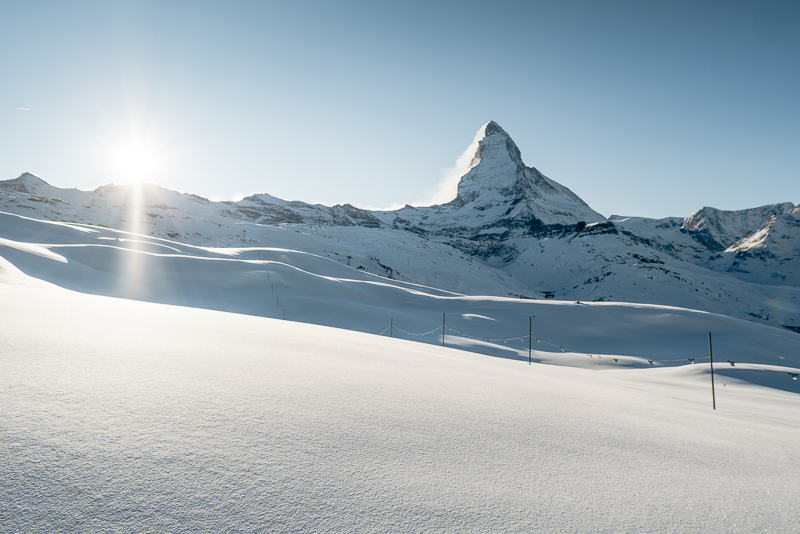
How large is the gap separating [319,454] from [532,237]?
93065 millimetres

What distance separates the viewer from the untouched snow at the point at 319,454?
1446mm

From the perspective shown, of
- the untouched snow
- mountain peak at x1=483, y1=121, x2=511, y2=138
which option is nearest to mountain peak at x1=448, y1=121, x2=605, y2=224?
mountain peak at x1=483, y1=121, x2=511, y2=138

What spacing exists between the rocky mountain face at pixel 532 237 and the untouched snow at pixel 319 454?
3809 cm

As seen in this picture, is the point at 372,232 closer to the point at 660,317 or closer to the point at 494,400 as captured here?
the point at 660,317

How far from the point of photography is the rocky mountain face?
4800 centimetres

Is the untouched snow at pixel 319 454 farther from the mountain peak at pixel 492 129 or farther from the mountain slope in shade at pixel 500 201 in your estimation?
the mountain peak at pixel 492 129

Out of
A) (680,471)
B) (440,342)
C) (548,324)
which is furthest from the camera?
(548,324)

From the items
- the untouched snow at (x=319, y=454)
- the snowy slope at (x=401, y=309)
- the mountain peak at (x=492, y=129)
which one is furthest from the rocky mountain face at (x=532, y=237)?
the mountain peak at (x=492, y=129)

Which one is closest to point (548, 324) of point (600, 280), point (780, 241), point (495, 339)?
point (495, 339)

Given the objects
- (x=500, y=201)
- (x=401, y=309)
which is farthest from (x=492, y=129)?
(x=401, y=309)

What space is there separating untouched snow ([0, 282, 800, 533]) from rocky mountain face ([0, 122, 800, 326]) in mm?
38092

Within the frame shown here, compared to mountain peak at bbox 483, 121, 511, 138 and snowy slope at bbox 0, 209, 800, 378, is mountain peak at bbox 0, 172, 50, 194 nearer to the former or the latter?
snowy slope at bbox 0, 209, 800, 378

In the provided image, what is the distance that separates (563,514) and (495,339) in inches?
724

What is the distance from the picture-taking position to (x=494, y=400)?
11.6 ft
